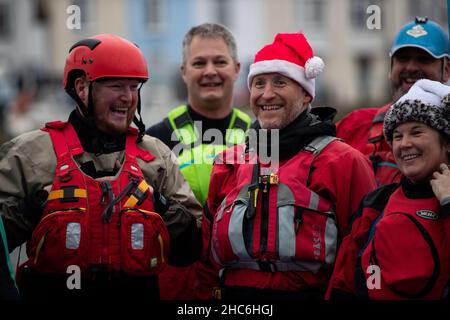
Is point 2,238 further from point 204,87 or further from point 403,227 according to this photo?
point 204,87

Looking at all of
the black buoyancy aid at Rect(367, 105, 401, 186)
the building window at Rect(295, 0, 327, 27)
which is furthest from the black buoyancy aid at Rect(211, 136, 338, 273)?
the building window at Rect(295, 0, 327, 27)

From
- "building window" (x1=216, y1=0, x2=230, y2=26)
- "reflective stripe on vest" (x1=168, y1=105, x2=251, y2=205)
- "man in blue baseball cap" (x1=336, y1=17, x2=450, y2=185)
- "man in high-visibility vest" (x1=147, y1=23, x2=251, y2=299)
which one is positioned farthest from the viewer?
"building window" (x1=216, y1=0, x2=230, y2=26)

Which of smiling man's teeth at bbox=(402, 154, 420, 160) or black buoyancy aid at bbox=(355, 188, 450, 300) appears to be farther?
smiling man's teeth at bbox=(402, 154, 420, 160)

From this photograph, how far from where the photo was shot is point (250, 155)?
532 cm

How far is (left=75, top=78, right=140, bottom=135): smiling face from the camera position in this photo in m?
5.18

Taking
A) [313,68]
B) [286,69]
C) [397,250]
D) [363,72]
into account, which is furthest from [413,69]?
[363,72]

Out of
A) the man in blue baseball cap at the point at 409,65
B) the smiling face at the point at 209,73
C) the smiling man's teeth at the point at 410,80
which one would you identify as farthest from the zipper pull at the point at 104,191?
the smiling man's teeth at the point at 410,80

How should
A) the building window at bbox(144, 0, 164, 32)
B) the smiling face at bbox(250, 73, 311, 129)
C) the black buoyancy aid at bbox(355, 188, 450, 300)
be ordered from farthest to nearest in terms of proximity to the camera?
the building window at bbox(144, 0, 164, 32), the smiling face at bbox(250, 73, 311, 129), the black buoyancy aid at bbox(355, 188, 450, 300)

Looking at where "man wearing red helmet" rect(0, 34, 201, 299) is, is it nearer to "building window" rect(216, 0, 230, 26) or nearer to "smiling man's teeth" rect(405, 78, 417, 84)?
"smiling man's teeth" rect(405, 78, 417, 84)

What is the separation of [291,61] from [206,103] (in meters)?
1.35

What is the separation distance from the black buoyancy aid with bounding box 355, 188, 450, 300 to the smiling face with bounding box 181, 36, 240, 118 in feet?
7.37

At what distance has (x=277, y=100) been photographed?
5250 millimetres

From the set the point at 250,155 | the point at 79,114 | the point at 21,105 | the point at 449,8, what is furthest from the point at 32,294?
the point at 21,105

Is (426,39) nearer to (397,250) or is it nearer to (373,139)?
(373,139)
